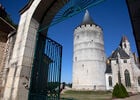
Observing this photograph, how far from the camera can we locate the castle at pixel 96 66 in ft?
96.0

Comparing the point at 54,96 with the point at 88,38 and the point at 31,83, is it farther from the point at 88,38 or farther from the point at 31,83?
the point at 88,38

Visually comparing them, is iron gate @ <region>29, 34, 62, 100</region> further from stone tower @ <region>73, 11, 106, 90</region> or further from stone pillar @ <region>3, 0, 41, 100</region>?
stone tower @ <region>73, 11, 106, 90</region>

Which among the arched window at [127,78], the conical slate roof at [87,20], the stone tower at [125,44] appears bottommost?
the arched window at [127,78]

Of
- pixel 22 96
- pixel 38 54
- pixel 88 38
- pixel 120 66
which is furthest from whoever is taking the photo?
pixel 88 38

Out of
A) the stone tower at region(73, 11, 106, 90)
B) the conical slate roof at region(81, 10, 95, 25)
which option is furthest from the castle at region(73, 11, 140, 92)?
the conical slate roof at region(81, 10, 95, 25)

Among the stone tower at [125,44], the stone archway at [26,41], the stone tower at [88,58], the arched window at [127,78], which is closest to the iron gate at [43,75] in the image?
the stone archway at [26,41]

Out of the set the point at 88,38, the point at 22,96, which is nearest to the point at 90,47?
the point at 88,38

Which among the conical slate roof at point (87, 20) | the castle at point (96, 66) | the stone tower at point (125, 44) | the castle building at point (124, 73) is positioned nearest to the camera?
the castle building at point (124, 73)

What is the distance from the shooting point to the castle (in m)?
29.3

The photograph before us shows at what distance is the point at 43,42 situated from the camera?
14.9 ft

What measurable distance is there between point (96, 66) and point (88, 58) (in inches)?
108

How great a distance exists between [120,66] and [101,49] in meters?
6.25

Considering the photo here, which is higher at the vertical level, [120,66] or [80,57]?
[80,57]

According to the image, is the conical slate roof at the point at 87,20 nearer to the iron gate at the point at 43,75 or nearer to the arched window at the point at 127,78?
the arched window at the point at 127,78
